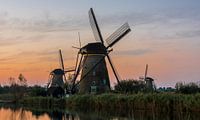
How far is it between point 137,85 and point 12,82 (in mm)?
45961

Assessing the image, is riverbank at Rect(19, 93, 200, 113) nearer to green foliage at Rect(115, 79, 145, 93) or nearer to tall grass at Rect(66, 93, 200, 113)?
tall grass at Rect(66, 93, 200, 113)

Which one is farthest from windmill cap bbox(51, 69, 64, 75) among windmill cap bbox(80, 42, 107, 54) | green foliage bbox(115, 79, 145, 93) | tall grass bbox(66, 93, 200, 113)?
green foliage bbox(115, 79, 145, 93)

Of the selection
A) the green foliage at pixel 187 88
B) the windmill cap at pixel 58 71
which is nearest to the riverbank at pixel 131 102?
the green foliage at pixel 187 88

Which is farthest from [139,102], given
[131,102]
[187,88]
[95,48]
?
[95,48]

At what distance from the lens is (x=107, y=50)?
1874 inches

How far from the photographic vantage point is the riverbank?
29.3 m

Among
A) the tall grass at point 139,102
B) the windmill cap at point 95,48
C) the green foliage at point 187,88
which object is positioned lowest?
the tall grass at point 139,102

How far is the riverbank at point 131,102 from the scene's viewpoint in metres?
29.3

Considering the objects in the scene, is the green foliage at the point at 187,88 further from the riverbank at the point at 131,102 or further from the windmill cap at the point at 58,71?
the windmill cap at the point at 58,71

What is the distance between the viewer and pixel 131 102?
35.6 m

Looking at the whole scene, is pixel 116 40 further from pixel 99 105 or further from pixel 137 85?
pixel 99 105

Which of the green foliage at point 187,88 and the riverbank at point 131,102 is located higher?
the green foliage at point 187,88

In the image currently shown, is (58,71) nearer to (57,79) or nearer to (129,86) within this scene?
(57,79)

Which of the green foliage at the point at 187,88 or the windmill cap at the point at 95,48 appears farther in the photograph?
the windmill cap at the point at 95,48
